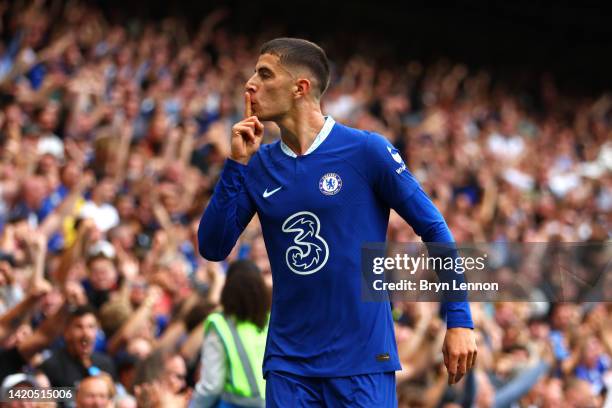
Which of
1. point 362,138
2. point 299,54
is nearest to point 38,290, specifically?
point 299,54

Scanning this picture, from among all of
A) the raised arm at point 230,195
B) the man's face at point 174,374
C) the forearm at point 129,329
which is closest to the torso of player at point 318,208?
the raised arm at point 230,195

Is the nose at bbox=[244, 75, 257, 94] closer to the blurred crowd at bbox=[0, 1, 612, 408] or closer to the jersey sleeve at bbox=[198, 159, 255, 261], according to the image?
the jersey sleeve at bbox=[198, 159, 255, 261]

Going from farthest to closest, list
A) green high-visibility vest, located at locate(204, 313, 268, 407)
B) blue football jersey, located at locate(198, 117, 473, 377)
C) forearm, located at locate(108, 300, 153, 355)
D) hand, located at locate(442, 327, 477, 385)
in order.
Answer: forearm, located at locate(108, 300, 153, 355), green high-visibility vest, located at locate(204, 313, 268, 407), blue football jersey, located at locate(198, 117, 473, 377), hand, located at locate(442, 327, 477, 385)

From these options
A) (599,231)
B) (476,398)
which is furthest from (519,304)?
(599,231)

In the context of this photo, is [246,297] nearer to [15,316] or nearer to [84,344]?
[84,344]

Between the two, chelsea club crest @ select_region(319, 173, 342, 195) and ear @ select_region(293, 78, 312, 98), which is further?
ear @ select_region(293, 78, 312, 98)

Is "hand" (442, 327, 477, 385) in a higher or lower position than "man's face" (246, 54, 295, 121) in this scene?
lower

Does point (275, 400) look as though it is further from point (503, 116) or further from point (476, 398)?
point (503, 116)

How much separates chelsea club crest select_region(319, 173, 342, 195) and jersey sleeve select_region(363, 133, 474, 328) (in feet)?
0.37

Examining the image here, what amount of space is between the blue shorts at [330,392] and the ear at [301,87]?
3.31ft

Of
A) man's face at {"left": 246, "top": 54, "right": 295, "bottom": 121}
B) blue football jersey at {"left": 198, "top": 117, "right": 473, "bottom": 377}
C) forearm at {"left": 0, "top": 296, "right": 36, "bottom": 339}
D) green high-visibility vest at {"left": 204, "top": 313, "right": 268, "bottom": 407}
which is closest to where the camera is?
blue football jersey at {"left": 198, "top": 117, "right": 473, "bottom": 377}

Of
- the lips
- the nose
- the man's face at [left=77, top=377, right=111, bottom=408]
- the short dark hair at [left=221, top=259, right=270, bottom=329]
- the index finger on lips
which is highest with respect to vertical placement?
the nose

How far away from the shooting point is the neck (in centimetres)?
379

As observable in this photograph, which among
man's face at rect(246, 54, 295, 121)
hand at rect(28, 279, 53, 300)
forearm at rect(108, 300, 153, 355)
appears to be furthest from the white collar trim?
forearm at rect(108, 300, 153, 355)
